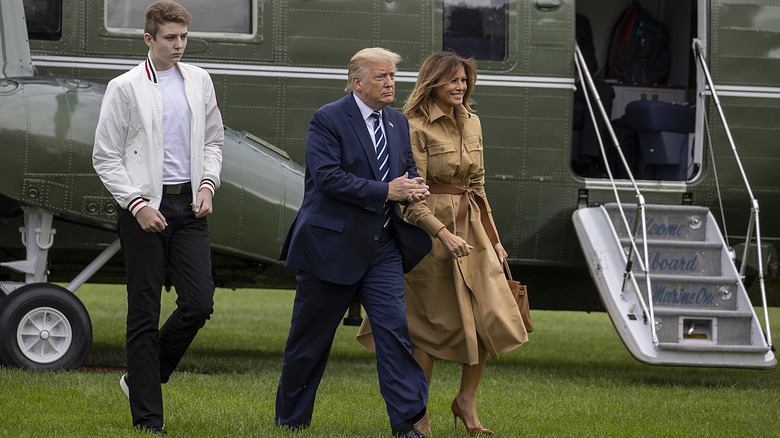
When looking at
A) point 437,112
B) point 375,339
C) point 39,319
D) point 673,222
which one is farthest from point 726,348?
point 39,319

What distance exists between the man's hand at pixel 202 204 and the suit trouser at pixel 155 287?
6 cm

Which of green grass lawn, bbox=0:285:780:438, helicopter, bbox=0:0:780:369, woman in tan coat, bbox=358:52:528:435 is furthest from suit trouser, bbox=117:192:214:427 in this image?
helicopter, bbox=0:0:780:369

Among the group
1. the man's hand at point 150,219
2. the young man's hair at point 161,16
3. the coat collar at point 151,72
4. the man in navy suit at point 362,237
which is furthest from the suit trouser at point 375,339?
the young man's hair at point 161,16

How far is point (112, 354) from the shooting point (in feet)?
26.4

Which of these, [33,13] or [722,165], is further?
[722,165]

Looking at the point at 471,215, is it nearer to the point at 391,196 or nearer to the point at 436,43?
the point at 391,196

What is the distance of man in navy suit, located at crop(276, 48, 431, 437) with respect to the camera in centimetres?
447

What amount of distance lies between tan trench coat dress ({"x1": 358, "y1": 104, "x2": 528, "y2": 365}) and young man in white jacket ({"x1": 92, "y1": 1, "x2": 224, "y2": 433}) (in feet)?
3.34

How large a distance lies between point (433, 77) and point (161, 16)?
4.40 feet

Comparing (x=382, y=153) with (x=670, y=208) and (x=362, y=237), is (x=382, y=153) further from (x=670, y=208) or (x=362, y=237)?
(x=670, y=208)

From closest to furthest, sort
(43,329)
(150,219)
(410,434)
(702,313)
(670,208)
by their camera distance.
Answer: (150,219) < (410,434) < (43,329) < (702,313) < (670,208)

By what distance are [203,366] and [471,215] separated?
3068 millimetres

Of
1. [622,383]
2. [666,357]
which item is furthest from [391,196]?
[622,383]

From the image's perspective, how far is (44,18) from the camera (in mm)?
7246
